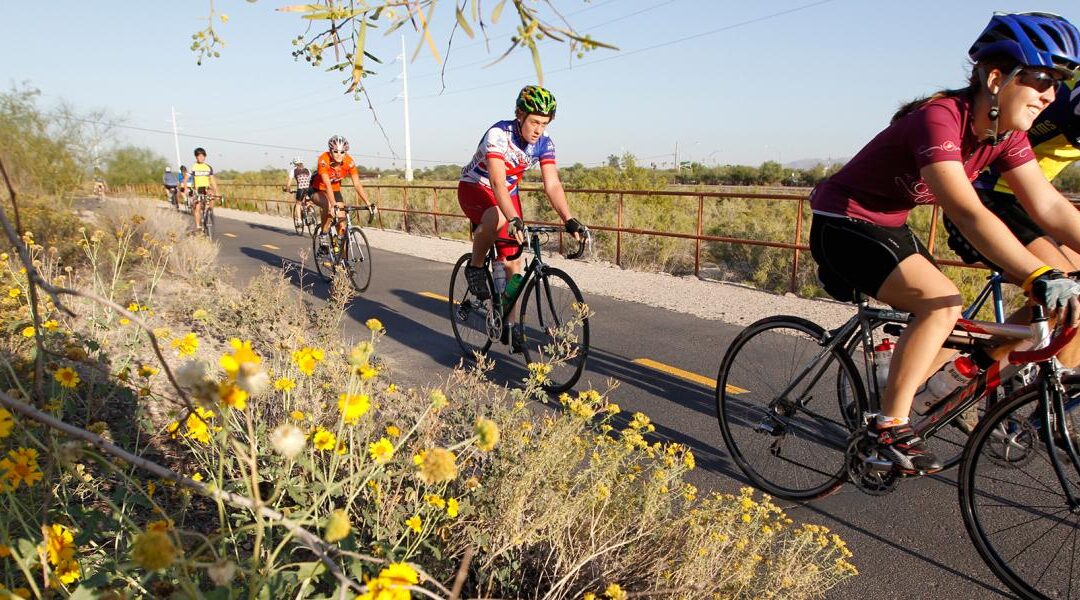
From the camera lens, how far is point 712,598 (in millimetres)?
2043

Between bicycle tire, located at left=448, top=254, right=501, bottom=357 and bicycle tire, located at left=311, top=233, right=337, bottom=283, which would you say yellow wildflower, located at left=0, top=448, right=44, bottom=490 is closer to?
bicycle tire, located at left=448, top=254, right=501, bottom=357

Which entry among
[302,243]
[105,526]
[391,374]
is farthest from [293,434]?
[302,243]

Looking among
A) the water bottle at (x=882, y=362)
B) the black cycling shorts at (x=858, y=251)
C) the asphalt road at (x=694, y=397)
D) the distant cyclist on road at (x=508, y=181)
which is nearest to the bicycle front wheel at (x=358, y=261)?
the asphalt road at (x=694, y=397)

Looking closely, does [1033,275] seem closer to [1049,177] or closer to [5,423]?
[1049,177]

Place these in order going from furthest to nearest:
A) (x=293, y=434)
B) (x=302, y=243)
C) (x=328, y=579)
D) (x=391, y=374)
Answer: (x=302, y=243), (x=391, y=374), (x=328, y=579), (x=293, y=434)

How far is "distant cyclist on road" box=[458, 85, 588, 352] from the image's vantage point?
495 cm

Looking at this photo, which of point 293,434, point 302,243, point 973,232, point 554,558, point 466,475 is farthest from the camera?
point 302,243

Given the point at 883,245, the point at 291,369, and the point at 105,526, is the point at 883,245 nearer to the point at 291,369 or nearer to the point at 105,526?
the point at 291,369

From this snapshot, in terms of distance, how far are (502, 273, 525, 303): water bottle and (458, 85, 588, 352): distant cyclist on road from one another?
0.29ft

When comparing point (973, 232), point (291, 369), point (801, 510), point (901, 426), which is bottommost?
point (801, 510)

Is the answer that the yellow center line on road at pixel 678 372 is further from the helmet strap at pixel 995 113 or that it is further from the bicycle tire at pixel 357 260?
the bicycle tire at pixel 357 260

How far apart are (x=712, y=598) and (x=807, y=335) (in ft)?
5.79

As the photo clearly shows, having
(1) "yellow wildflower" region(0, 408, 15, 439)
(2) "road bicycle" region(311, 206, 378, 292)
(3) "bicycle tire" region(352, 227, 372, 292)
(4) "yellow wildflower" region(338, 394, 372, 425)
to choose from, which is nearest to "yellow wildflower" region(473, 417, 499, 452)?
(4) "yellow wildflower" region(338, 394, 372, 425)

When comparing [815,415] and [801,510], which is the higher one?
[815,415]
